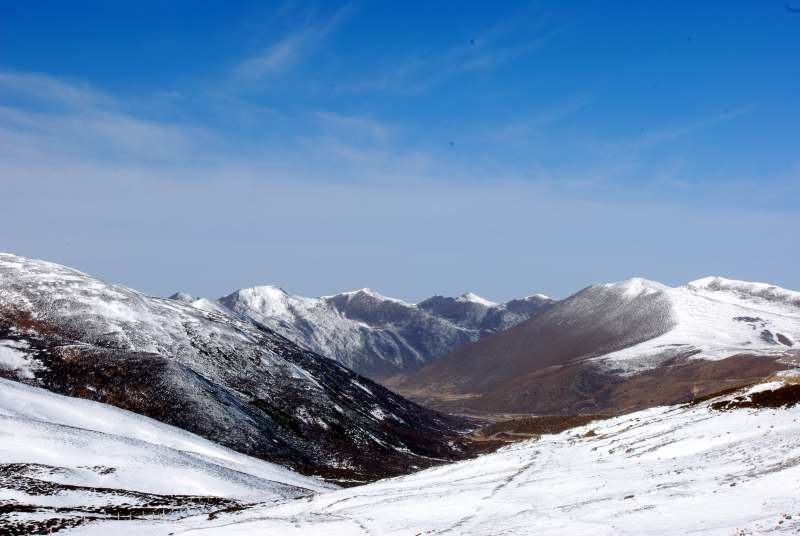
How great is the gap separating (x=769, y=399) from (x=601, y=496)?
23.6 meters

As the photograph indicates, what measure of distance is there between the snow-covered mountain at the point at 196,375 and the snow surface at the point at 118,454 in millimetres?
18745

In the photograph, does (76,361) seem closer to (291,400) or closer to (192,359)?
(192,359)

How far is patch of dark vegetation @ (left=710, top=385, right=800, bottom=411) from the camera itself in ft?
166

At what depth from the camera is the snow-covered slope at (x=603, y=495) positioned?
2942 centimetres

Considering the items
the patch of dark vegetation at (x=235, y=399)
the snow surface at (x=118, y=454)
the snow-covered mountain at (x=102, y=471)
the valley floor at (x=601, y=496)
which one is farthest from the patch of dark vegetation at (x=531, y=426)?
the valley floor at (x=601, y=496)

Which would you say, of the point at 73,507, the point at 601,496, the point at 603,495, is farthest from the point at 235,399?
the point at 601,496

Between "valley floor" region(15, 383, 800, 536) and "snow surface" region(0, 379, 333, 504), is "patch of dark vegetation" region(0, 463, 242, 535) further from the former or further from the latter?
"valley floor" region(15, 383, 800, 536)

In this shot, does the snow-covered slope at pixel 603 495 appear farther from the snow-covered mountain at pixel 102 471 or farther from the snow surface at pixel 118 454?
the snow surface at pixel 118 454

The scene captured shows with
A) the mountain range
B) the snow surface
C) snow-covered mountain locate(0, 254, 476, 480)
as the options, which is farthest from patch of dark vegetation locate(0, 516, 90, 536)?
snow-covered mountain locate(0, 254, 476, 480)

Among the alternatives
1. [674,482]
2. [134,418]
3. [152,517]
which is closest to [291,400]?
[134,418]

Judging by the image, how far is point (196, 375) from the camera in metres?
116

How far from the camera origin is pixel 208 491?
194ft

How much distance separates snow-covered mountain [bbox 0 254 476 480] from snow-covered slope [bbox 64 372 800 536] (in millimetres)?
46535

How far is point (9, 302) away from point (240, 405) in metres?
48.7
